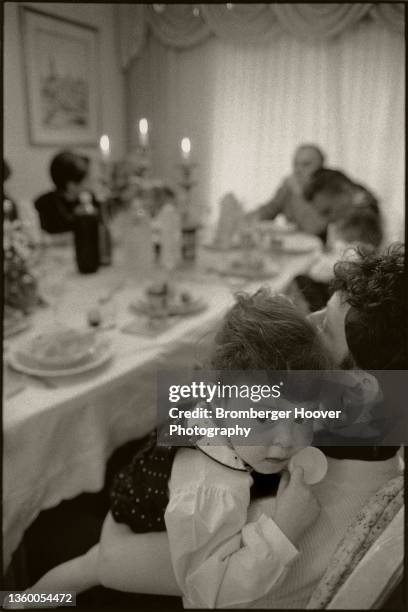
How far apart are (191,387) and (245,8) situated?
113 inches

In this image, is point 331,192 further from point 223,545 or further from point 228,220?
point 223,545

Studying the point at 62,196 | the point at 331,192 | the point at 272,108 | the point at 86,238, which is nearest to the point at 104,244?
the point at 86,238

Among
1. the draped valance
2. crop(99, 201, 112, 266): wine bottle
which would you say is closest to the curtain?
the draped valance

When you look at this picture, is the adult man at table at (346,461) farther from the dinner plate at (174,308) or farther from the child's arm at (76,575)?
the dinner plate at (174,308)

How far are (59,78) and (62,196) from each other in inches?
65.1

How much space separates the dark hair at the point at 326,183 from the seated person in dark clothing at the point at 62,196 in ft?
4.22

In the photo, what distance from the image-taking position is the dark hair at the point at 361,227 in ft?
5.56

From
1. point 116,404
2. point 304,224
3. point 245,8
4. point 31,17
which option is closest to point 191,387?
point 116,404

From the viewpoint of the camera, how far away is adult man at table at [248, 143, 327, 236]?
260 centimetres

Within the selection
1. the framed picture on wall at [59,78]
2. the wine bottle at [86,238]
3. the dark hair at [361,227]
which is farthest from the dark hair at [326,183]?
the framed picture on wall at [59,78]

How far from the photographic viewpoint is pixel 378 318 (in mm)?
604

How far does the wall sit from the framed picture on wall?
0.05m

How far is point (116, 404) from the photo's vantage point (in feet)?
3.12

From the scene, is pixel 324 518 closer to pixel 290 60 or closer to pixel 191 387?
pixel 191 387
